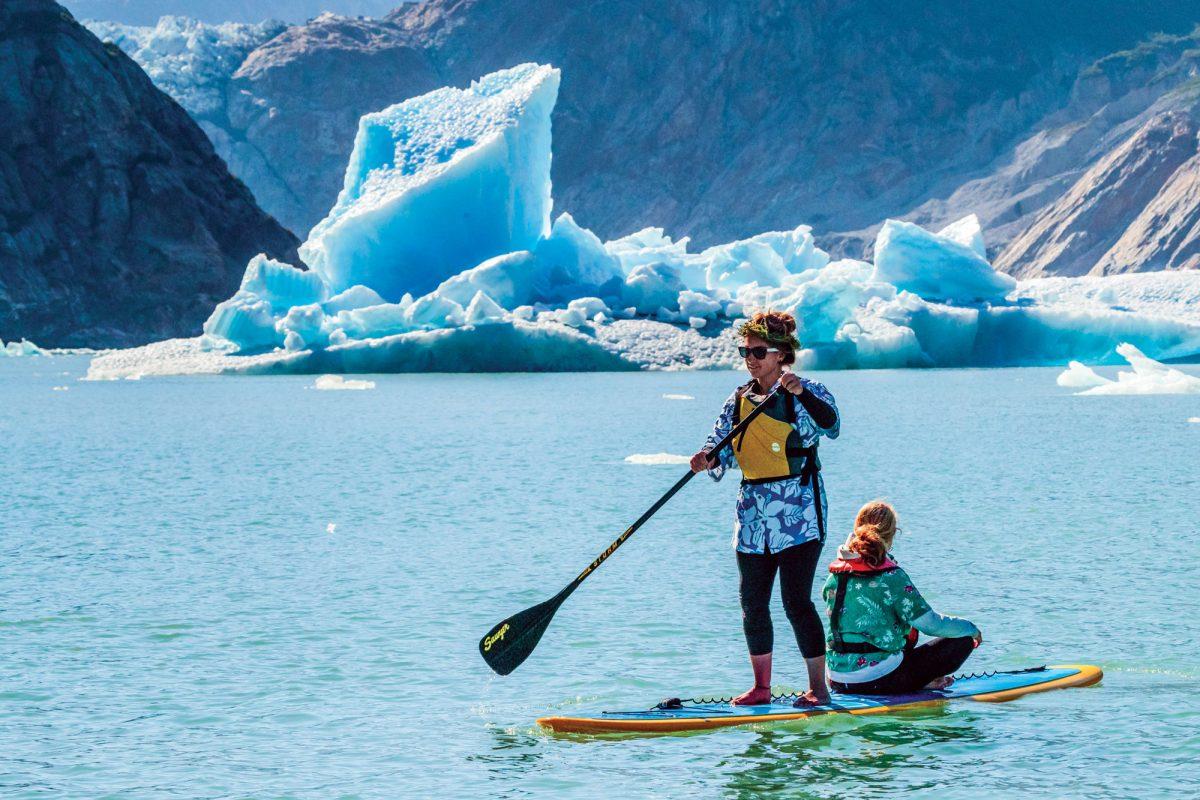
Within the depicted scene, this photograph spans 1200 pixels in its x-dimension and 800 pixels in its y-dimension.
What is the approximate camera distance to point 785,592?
5.81 m

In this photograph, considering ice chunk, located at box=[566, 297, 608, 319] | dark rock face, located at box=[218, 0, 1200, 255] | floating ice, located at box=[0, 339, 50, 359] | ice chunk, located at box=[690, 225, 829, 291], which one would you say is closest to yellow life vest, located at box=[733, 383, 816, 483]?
ice chunk, located at box=[566, 297, 608, 319]

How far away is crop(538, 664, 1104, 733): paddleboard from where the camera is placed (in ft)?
20.0

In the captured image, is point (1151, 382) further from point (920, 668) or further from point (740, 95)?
point (740, 95)

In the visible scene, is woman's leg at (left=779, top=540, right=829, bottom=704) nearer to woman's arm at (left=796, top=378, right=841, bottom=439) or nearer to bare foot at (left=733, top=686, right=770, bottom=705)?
bare foot at (left=733, top=686, right=770, bottom=705)

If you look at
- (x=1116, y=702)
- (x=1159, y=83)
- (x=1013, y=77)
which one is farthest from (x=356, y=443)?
(x=1013, y=77)

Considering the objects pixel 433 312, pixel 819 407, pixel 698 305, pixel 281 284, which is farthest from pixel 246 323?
pixel 819 407

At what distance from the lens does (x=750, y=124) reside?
386ft

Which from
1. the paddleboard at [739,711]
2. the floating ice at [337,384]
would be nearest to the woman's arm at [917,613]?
the paddleboard at [739,711]

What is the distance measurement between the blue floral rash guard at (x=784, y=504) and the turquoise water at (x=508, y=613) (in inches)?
32.1

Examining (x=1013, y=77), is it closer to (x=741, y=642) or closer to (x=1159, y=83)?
(x=1159, y=83)

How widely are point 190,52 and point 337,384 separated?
337 ft

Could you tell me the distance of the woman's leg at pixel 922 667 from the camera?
20.5 ft

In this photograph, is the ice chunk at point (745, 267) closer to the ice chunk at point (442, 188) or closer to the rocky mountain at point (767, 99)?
the ice chunk at point (442, 188)

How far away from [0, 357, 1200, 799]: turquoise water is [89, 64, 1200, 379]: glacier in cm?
1511
